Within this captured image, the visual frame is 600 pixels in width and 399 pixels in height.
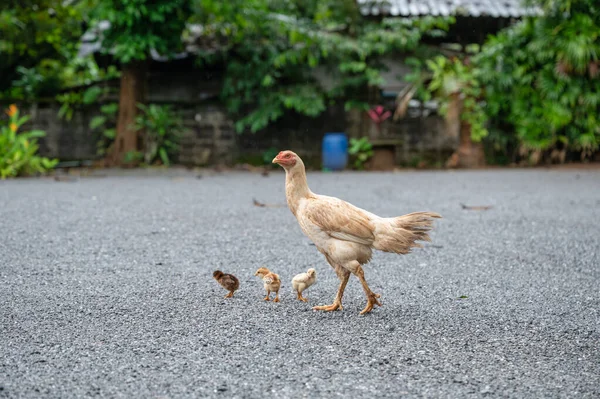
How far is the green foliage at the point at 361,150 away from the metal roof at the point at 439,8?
2892 millimetres

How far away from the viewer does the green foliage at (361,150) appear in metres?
13.5

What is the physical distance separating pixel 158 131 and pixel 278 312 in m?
10.5

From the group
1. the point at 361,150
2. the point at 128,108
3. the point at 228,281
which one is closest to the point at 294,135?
the point at 361,150

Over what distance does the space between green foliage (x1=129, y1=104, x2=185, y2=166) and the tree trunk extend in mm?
157

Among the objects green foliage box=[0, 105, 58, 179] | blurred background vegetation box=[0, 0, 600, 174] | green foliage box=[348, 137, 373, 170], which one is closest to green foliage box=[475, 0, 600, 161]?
blurred background vegetation box=[0, 0, 600, 174]

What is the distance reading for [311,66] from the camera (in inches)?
543

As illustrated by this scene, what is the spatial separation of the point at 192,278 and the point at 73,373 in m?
1.66

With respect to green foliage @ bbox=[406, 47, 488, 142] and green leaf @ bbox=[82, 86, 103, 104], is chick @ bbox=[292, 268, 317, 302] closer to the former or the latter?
green foliage @ bbox=[406, 47, 488, 142]

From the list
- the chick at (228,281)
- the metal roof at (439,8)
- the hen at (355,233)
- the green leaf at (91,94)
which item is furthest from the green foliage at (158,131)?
the hen at (355,233)

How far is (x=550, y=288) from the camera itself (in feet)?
13.1

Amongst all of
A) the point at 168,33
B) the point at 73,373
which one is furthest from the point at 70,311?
the point at 168,33

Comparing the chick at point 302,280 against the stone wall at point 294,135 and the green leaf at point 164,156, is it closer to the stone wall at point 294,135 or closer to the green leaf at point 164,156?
the green leaf at point 164,156

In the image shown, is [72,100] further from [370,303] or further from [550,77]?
[370,303]

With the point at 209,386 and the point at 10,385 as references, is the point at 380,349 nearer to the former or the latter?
the point at 209,386
